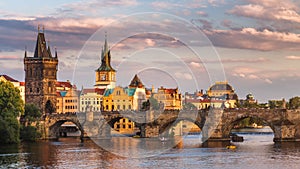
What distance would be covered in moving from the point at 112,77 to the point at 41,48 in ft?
90.6

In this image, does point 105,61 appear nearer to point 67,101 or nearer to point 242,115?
point 67,101

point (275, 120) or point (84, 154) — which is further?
point (275, 120)

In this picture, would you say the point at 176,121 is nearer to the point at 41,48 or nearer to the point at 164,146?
the point at 164,146

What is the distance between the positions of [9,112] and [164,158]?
92.0 ft

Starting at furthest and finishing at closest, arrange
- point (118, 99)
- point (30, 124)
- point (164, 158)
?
point (118, 99)
point (30, 124)
point (164, 158)

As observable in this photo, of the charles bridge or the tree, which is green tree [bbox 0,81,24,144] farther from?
the tree

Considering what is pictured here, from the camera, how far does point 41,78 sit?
13450cm

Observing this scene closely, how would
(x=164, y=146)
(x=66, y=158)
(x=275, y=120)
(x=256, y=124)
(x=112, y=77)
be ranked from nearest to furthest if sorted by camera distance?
(x=66, y=158) < (x=164, y=146) < (x=275, y=120) < (x=112, y=77) < (x=256, y=124)

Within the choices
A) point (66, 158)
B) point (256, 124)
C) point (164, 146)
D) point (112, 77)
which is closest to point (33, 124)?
point (164, 146)

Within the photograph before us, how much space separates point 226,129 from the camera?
99.3 meters

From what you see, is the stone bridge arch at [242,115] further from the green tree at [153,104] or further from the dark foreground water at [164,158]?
the green tree at [153,104]

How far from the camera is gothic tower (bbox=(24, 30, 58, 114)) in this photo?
13425 centimetres

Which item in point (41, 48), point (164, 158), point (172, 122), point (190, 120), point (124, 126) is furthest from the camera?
point (124, 126)

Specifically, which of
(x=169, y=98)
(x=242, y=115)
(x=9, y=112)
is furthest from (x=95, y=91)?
(x=242, y=115)
